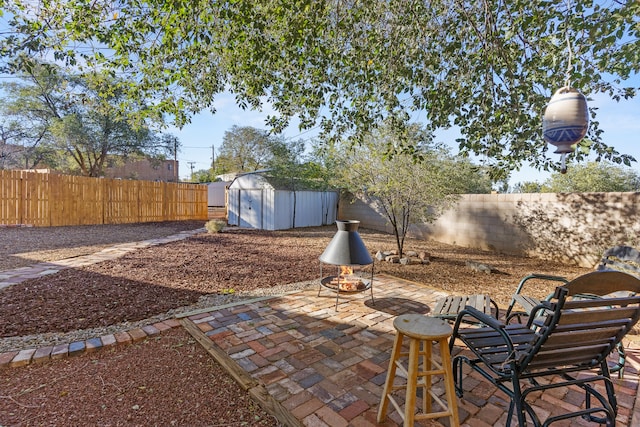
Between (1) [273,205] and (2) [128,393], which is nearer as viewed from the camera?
(2) [128,393]

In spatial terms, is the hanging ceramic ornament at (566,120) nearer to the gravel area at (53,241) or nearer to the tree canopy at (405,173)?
the tree canopy at (405,173)

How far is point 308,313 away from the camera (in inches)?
128

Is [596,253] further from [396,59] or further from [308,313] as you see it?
[308,313]

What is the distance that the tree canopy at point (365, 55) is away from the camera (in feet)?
9.01

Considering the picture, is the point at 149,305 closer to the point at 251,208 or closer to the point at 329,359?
the point at 329,359

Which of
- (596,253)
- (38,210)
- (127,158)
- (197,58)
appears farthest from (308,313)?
(127,158)

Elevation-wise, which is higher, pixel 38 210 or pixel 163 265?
pixel 38 210

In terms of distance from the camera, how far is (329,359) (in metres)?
2.36

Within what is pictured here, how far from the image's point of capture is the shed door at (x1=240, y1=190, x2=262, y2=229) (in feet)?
37.2

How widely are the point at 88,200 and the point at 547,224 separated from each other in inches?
551

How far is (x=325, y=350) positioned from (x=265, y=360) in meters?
0.50

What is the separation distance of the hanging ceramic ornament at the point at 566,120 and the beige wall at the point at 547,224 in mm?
5188

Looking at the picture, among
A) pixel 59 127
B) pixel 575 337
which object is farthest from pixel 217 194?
pixel 575 337

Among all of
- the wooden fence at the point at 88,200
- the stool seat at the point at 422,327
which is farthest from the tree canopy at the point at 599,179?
the wooden fence at the point at 88,200
